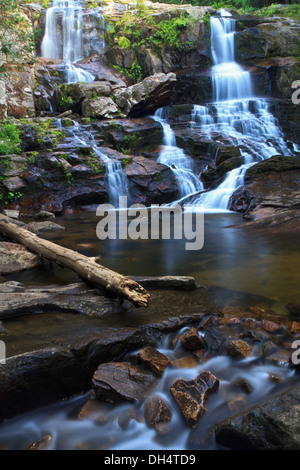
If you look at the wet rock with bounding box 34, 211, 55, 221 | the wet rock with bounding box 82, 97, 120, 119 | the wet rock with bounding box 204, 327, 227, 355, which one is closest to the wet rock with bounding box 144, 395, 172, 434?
the wet rock with bounding box 204, 327, 227, 355

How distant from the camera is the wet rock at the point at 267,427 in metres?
2.03

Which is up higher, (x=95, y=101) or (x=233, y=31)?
(x=233, y=31)

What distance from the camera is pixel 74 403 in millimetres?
2615

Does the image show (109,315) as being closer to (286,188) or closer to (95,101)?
(286,188)

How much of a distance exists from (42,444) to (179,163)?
41.5 ft

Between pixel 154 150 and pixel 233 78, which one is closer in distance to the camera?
pixel 154 150

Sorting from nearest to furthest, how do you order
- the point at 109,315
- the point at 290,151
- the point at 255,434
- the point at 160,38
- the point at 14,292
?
the point at 255,434, the point at 109,315, the point at 14,292, the point at 290,151, the point at 160,38

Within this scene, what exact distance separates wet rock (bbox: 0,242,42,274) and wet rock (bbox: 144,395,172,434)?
12.2 ft

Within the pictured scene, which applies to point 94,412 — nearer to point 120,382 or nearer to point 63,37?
point 120,382

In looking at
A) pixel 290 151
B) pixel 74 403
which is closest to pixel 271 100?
pixel 290 151

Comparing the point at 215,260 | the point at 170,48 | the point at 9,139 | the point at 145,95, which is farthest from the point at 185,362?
the point at 170,48

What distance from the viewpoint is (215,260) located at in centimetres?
609

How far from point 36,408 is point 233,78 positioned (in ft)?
64.2

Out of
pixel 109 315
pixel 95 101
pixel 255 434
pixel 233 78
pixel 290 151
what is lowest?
pixel 255 434
